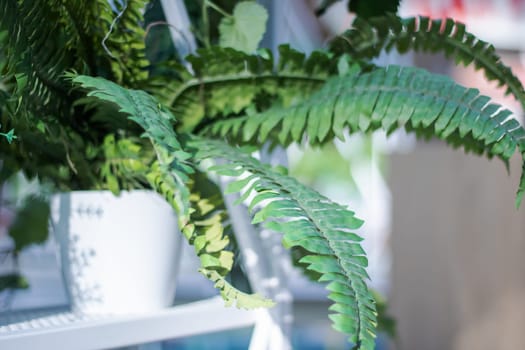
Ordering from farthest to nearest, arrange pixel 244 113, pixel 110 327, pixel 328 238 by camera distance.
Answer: pixel 244 113 < pixel 110 327 < pixel 328 238

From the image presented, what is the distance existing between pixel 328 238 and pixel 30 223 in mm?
425

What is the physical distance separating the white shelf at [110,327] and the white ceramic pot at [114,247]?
0.07 ft

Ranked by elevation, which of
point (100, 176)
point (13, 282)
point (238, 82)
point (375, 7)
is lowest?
point (13, 282)

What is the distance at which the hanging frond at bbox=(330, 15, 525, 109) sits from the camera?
486 millimetres

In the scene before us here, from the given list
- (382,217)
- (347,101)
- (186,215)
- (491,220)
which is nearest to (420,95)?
(347,101)

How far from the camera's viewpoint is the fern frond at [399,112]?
1.33ft

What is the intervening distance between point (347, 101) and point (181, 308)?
235mm

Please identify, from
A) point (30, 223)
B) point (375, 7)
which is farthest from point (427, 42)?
point (30, 223)

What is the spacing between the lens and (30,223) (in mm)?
635

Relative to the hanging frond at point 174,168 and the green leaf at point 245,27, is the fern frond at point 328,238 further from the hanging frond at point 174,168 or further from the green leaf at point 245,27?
Answer: the green leaf at point 245,27

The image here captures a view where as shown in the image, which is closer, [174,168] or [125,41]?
[174,168]

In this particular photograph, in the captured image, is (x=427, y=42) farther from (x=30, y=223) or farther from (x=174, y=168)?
(x=30, y=223)

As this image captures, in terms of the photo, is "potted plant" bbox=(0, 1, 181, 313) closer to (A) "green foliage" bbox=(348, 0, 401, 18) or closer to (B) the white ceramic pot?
(B) the white ceramic pot

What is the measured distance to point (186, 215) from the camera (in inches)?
13.9
